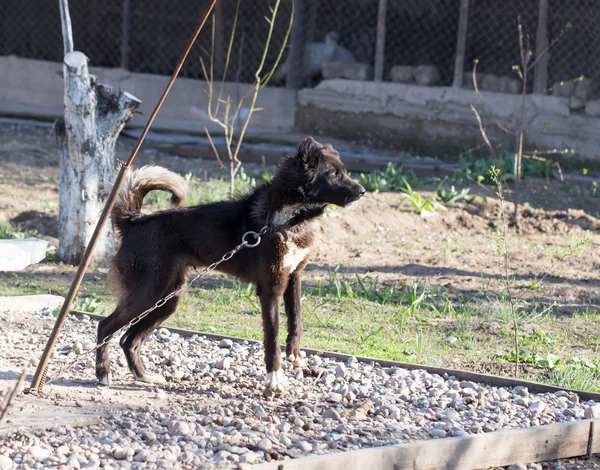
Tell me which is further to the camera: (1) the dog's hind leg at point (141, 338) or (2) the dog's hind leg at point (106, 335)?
(1) the dog's hind leg at point (141, 338)

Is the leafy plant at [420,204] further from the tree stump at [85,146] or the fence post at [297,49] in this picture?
the fence post at [297,49]

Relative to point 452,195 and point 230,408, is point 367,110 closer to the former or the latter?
point 452,195

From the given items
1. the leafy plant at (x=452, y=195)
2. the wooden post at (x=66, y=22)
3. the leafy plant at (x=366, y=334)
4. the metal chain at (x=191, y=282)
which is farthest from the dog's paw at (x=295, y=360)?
the leafy plant at (x=452, y=195)

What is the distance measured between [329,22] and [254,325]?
9.11 metres

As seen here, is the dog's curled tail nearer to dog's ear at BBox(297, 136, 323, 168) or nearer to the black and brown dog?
the black and brown dog

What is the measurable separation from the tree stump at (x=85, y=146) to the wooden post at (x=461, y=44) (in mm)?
6959

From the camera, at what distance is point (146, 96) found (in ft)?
47.8

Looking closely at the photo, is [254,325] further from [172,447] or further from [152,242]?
[172,447]

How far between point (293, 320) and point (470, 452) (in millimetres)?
1589

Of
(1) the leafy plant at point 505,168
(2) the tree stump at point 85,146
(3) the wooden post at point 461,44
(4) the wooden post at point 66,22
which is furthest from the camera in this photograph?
(3) the wooden post at point 461,44

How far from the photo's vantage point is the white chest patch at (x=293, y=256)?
16.0 ft

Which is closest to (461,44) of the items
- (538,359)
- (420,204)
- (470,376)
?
(420,204)

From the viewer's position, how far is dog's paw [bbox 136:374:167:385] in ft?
16.1

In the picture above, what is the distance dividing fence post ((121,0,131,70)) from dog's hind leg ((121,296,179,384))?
34.4 ft
